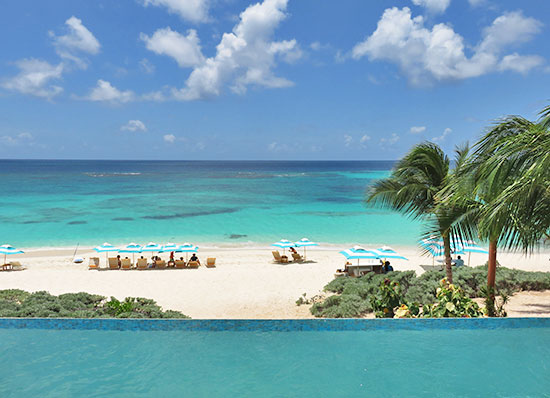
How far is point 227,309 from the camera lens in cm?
1032

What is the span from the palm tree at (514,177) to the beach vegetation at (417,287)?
391 cm

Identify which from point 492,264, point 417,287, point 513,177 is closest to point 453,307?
point 492,264

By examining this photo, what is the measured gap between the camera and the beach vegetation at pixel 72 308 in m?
7.99

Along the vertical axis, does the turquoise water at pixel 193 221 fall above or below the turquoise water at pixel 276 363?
above

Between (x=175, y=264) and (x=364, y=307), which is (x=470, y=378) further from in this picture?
(x=175, y=264)

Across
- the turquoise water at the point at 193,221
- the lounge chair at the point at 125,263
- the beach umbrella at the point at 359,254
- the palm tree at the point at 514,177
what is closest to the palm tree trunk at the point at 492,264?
the palm tree at the point at 514,177

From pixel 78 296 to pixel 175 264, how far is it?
7.28 metres

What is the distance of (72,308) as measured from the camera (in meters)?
8.80

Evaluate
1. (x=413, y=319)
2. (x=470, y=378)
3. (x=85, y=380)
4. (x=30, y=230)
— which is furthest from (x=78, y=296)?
(x=30, y=230)

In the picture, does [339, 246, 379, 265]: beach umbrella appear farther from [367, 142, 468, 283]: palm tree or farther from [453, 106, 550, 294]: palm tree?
[453, 106, 550, 294]: palm tree

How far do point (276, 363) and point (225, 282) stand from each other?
808 centimetres

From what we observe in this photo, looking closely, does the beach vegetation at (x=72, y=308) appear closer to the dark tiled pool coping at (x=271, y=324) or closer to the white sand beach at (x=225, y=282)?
the white sand beach at (x=225, y=282)

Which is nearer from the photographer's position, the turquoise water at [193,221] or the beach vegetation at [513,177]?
the beach vegetation at [513,177]

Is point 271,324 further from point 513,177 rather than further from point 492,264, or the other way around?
point 492,264
